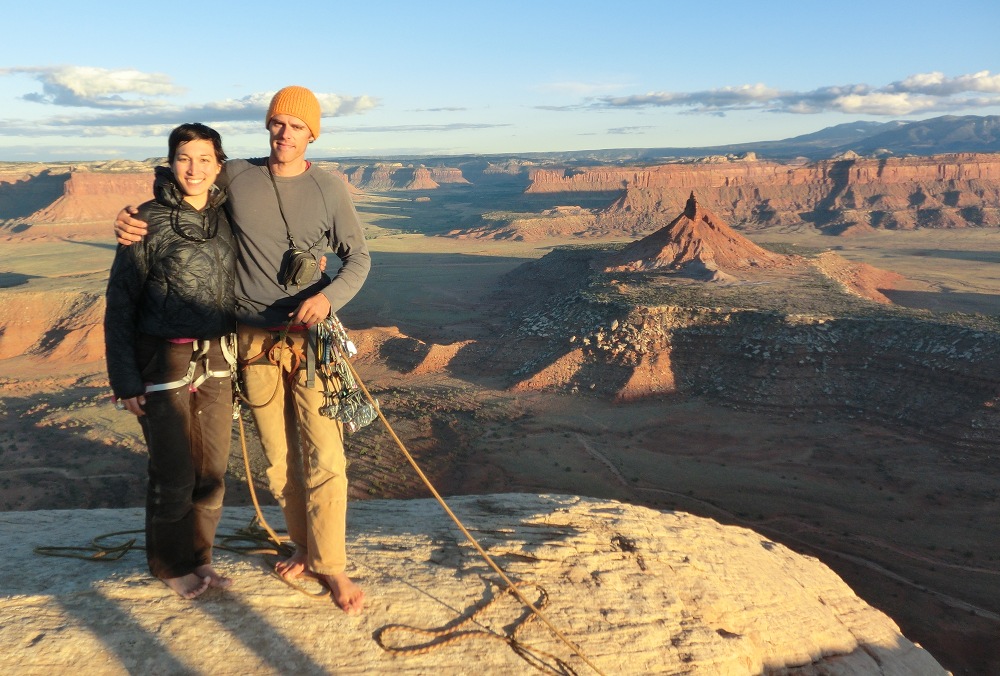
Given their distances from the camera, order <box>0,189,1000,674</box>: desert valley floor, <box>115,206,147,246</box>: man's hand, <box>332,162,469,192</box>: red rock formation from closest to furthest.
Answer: <box>115,206,147,246</box>: man's hand < <box>0,189,1000,674</box>: desert valley floor < <box>332,162,469,192</box>: red rock formation

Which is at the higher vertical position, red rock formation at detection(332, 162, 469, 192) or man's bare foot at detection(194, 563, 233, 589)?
red rock formation at detection(332, 162, 469, 192)

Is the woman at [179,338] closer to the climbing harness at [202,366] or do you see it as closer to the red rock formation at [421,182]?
the climbing harness at [202,366]

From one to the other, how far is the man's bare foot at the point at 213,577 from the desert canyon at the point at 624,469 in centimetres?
14

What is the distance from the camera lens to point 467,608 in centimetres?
450

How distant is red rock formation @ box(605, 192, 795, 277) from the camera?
37.7 m

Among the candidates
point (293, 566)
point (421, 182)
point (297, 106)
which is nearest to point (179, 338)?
point (297, 106)

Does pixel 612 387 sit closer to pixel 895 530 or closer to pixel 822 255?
pixel 895 530

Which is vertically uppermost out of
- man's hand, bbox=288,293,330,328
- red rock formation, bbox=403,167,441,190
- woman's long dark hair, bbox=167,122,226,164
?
red rock formation, bbox=403,167,441,190

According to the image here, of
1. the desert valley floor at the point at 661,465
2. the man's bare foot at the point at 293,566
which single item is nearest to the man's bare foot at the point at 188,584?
the man's bare foot at the point at 293,566

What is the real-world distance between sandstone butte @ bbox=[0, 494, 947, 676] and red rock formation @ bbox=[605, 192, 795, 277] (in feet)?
103

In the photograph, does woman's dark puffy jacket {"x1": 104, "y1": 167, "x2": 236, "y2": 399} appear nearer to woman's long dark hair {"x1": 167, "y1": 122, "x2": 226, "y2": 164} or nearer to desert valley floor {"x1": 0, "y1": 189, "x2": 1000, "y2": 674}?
woman's long dark hair {"x1": 167, "y1": 122, "x2": 226, "y2": 164}

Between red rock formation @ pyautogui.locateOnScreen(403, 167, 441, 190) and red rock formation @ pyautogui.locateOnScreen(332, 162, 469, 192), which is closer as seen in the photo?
red rock formation @ pyautogui.locateOnScreen(403, 167, 441, 190)

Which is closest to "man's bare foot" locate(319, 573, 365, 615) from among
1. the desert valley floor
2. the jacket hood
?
the jacket hood

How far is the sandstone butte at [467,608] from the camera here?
3.81 m
